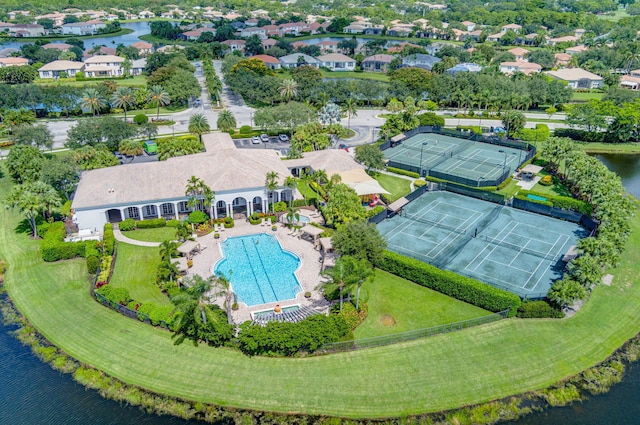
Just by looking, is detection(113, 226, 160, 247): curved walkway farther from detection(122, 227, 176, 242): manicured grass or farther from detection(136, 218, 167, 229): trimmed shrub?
detection(136, 218, 167, 229): trimmed shrub

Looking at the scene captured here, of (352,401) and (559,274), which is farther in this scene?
(559,274)

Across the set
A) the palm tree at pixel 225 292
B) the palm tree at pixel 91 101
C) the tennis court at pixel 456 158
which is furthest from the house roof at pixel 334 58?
the palm tree at pixel 225 292

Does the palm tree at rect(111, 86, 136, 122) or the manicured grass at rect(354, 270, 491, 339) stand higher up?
the palm tree at rect(111, 86, 136, 122)

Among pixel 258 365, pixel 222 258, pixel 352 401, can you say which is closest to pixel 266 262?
pixel 222 258

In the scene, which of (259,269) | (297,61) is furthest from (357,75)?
(259,269)

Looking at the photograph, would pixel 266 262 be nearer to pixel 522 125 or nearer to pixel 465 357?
pixel 465 357

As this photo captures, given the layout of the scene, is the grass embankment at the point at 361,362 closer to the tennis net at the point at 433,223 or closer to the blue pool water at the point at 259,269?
the blue pool water at the point at 259,269

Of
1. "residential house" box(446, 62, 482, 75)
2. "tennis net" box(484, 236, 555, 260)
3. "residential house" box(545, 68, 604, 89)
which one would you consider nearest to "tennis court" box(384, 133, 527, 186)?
"tennis net" box(484, 236, 555, 260)
